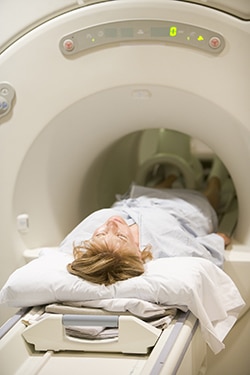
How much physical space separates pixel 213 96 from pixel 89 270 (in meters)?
0.72

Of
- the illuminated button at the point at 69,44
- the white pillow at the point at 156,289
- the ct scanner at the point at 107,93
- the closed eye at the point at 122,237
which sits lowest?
the white pillow at the point at 156,289

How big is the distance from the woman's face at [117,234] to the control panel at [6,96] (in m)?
0.53

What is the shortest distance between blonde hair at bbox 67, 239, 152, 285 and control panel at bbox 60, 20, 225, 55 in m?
0.68

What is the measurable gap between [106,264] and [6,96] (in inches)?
29.5

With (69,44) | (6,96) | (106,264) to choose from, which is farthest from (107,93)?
(106,264)

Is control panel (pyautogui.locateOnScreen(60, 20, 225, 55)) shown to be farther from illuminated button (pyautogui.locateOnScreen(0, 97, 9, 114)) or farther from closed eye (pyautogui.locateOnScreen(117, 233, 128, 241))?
closed eye (pyautogui.locateOnScreen(117, 233, 128, 241))

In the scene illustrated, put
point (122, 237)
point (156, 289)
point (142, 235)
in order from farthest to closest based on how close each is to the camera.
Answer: point (142, 235) < point (122, 237) < point (156, 289)

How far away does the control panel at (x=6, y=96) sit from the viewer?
216cm

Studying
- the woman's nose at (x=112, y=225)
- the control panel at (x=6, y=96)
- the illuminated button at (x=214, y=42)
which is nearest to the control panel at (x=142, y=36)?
the illuminated button at (x=214, y=42)

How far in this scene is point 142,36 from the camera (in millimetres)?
2045

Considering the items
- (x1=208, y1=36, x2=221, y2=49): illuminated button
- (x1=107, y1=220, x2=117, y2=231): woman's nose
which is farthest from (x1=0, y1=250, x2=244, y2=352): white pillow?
(x1=208, y1=36, x2=221, y2=49): illuminated button

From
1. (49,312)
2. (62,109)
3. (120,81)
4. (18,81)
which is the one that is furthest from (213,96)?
(49,312)

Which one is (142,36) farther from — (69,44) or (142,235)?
(142,235)

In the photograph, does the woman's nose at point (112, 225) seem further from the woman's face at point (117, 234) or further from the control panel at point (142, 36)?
the control panel at point (142, 36)
